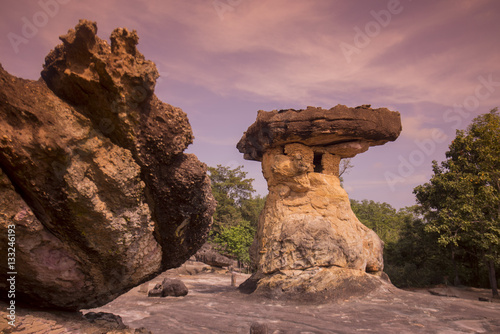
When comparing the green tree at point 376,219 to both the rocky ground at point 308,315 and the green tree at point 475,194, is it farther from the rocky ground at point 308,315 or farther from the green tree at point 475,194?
the rocky ground at point 308,315

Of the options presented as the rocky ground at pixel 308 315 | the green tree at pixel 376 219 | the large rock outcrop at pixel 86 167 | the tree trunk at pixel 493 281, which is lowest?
the rocky ground at pixel 308 315

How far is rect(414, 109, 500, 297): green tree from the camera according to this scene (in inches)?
575

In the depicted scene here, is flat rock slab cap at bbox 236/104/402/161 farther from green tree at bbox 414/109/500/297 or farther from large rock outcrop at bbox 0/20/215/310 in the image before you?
large rock outcrop at bbox 0/20/215/310

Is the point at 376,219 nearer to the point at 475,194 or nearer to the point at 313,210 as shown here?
the point at 475,194

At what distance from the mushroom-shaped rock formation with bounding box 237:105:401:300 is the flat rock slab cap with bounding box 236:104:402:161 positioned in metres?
0.04

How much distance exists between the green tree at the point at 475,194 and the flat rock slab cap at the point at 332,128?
557 cm

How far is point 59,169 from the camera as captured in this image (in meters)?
3.12

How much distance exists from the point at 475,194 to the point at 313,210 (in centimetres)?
916

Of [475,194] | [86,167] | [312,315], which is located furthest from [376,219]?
[86,167]

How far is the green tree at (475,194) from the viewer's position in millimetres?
14594

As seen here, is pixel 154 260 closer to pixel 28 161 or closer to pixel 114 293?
pixel 114 293

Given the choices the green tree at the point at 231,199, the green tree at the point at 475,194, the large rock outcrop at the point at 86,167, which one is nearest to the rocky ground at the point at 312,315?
the large rock outcrop at the point at 86,167

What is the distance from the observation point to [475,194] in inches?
622

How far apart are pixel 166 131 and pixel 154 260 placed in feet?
5.90
